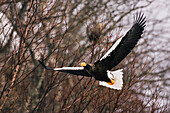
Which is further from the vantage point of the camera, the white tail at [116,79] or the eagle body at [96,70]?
the white tail at [116,79]

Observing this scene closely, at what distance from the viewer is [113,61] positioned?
3.86 meters

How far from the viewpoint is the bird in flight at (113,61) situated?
3664 mm

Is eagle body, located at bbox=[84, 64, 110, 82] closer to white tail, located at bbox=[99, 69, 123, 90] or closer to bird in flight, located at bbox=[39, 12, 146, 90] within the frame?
bird in flight, located at bbox=[39, 12, 146, 90]

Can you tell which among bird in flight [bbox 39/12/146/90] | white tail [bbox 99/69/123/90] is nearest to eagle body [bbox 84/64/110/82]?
bird in flight [bbox 39/12/146/90]

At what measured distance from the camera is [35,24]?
13.5ft

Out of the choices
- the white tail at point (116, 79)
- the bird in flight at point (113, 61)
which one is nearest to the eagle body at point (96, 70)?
the bird in flight at point (113, 61)

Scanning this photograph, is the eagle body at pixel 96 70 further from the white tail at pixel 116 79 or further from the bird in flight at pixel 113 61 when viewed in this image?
the white tail at pixel 116 79

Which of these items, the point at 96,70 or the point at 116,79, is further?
the point at 116,79

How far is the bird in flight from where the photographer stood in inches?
144

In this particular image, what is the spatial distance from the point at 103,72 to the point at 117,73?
521 millimetres

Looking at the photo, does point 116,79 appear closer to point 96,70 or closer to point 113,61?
point 113,61

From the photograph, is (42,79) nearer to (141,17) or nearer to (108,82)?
(108,82)

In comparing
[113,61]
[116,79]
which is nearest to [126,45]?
[113,61]

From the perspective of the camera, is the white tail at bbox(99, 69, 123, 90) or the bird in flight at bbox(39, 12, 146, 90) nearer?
the bird in flight at bbox(39, 12, 146, 90)
